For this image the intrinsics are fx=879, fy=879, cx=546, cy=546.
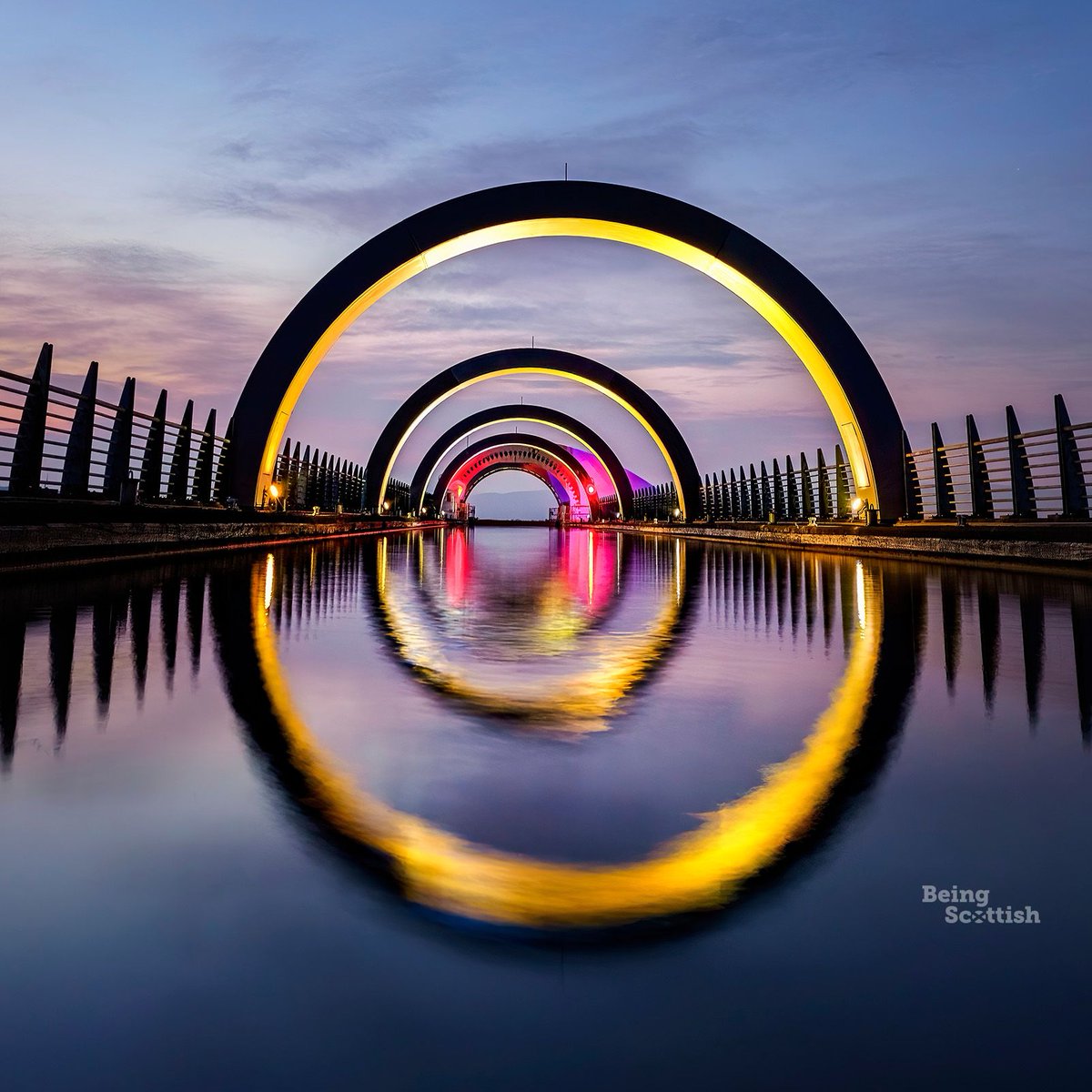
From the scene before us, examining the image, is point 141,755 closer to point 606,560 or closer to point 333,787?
point 333,787

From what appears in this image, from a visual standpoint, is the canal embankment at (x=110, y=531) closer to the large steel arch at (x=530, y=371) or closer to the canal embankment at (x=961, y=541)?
the canal embankment at (x=961, y=541)

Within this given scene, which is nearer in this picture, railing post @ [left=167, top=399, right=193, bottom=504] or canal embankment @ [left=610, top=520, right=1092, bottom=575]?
canal embankment @ [left=610, top=520, right=1092, bottom=575]

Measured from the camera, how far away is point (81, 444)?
34.1 feet

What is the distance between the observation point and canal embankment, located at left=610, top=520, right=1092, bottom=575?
10.6 meters

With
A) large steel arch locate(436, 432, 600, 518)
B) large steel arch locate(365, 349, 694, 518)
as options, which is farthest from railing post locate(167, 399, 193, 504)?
large steel arch locate(436, 432, 600, 518)

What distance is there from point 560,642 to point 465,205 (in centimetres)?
1889

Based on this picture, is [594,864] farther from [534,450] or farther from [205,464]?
[534,450]

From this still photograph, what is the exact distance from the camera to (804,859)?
1974 mm

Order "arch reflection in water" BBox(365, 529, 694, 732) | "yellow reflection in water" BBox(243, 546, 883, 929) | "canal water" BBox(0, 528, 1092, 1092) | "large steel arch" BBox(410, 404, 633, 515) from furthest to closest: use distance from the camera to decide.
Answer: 1. "large steel arch" BBox(410, 404, 633, 515)
2. "arch reflection in water" BBox(365, 529, 694, 732)
3. "yellow reflection in water" BBox(243, 546, 883, 929)
4. "canal water" BBox(0, 528, 1092, 1092)

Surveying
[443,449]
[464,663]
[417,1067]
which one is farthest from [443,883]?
[443,449]

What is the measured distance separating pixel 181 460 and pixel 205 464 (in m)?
1.31

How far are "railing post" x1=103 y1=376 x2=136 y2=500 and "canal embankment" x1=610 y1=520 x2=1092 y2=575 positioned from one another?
12153 mm

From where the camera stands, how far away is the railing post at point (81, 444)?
33.9 feet

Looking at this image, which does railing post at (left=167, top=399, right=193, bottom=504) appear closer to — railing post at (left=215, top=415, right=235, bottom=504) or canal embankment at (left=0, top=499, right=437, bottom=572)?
canal embankment at (left=0, top=499, right=437, bottom=572)
